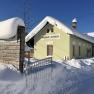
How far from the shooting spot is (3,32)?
38.7 feet

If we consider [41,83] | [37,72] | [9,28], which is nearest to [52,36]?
[9,28]

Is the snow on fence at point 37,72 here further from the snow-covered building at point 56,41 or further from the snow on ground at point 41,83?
the snow-covered building at point 56,41

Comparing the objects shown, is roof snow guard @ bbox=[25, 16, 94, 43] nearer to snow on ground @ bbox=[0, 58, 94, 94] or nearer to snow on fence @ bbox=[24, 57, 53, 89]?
snow on fence @ bbox=[24, 57, 53, 89]

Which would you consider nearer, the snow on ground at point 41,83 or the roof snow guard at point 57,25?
the snow on ground at point 41,83

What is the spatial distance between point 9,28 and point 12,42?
0.72 m

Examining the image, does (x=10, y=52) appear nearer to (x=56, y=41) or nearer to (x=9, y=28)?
(x=9, y=28)

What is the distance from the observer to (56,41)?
2622 cm

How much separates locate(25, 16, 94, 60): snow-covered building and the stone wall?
12.2 metres

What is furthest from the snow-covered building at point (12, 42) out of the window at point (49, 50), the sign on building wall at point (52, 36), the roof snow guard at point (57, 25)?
the window at point (49, 50)

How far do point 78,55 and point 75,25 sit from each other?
7.87 m

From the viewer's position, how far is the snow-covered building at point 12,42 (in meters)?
11.3

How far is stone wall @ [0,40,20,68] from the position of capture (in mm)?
11400

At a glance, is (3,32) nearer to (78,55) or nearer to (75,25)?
(78,55)

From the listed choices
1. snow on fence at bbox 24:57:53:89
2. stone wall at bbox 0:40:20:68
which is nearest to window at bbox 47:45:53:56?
snow on fence at bbox 24:57:53:89
